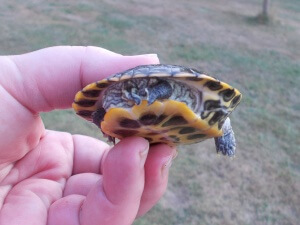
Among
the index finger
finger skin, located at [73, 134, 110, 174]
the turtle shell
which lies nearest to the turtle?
the turtle shell

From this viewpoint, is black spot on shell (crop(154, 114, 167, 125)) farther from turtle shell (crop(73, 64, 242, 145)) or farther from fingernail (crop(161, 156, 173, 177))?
fingernail (crop(161, 156, 173, 177))

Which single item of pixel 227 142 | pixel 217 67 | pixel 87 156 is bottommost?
pixel 217 67

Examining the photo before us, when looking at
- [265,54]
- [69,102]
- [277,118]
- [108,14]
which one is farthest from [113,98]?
[108,14]

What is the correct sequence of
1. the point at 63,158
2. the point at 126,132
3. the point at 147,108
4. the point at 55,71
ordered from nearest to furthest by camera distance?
the point at 147,108, the point at 126,132, the point at 55,71, the point at 63,158

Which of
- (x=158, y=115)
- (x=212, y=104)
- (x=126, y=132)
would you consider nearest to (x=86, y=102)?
(x=126, y=132)

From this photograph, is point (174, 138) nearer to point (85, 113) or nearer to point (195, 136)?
point (195, 136)

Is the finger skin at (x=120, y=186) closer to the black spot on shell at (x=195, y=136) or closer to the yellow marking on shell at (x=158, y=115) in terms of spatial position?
the yellow marking on shell at (x=158, y=115)

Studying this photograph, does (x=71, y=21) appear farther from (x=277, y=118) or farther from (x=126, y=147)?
(x=126, y=147)
